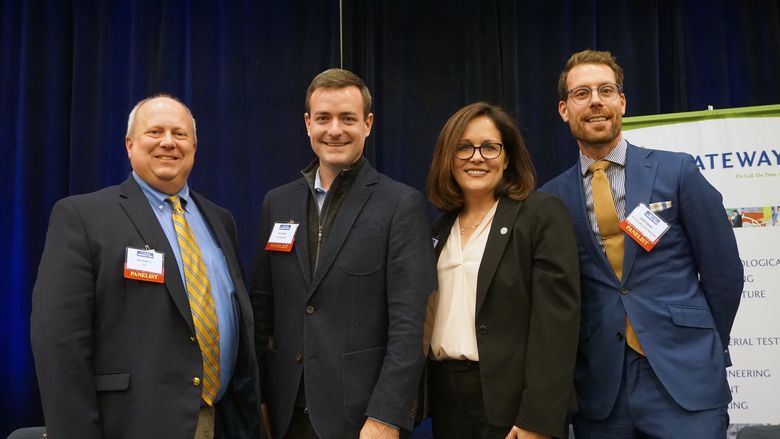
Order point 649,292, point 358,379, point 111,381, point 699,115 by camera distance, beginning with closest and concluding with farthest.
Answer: point 111,381, point 358,379, point 649,292, point 699,115

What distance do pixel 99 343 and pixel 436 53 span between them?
3123 mm

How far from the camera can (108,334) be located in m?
1.82

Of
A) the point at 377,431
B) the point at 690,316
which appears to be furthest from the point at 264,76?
the point at 690,316

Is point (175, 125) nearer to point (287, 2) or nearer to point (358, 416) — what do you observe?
point (358, 416)

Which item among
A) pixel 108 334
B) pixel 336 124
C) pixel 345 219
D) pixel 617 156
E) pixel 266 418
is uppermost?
pixel 336 124

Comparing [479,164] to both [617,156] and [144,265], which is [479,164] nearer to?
[617,156]

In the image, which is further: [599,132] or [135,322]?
[599,132]

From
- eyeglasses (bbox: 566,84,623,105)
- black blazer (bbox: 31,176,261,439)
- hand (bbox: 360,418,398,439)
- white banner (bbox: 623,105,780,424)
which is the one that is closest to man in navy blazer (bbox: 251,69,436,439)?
hand (bbox: 360,418,398,439)

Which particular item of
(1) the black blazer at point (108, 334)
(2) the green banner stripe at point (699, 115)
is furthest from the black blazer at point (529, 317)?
(2) the green banner stripe at point (699, 115)

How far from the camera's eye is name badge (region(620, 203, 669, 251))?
6.68 ft

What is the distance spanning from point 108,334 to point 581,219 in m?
1.55

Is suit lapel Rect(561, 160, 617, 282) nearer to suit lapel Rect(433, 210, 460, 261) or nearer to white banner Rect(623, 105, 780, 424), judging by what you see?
suit lapel Rect(433, 210, 460, 261)

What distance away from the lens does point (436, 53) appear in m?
4.31

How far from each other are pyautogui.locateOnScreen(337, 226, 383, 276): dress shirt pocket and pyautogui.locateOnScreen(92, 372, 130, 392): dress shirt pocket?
71cm
